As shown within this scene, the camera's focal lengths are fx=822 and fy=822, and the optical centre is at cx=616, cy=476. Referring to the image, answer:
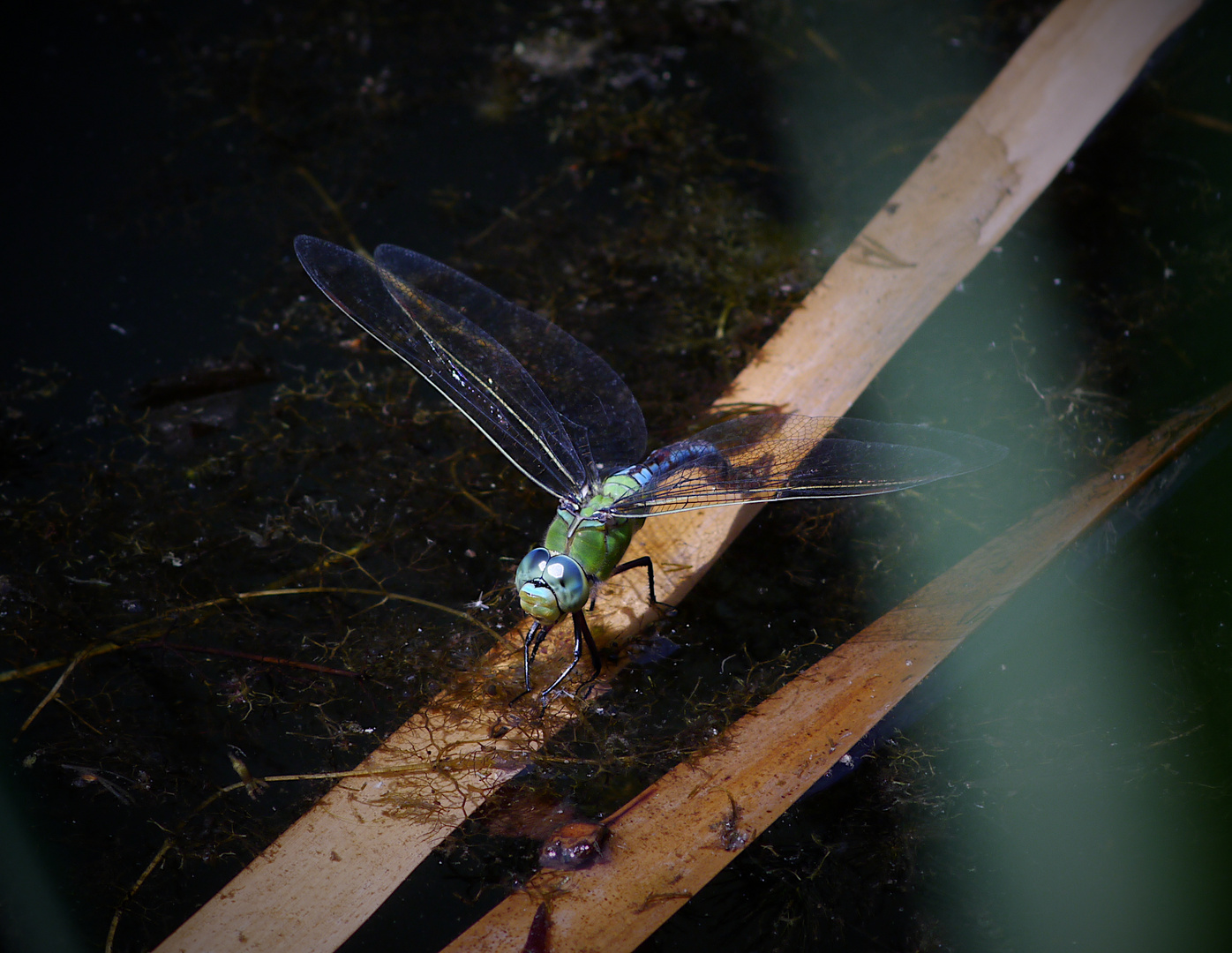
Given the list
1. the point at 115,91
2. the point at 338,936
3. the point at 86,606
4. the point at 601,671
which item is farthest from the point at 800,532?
the point at 115,91

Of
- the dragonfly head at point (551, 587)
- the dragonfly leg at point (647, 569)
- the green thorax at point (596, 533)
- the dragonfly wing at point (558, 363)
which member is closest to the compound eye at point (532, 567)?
the dragonfly head at point (551, 587)

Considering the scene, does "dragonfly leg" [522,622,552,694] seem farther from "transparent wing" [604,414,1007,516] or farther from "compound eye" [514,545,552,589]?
"transparent wing" [604,414,1007,516]

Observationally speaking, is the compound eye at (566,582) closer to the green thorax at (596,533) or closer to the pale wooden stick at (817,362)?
the green thorax at (596,533)

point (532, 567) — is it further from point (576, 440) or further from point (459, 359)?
point (459, 359)

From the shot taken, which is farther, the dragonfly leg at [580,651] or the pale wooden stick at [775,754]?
the dragonfly leg at [580,651]

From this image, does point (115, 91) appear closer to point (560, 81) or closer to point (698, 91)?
point (560, 81)

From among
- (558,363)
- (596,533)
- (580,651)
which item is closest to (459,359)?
(558,363)
